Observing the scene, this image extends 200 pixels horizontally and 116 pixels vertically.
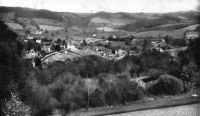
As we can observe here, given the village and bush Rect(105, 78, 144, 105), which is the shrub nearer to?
bush Rect(105, 78, 144, 105)

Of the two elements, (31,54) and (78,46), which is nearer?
(31,54)

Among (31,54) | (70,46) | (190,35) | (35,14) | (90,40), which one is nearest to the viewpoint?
(31,54)

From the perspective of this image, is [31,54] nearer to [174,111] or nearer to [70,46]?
[70,46]

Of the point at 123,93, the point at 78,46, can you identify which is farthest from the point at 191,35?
the point at 123,93

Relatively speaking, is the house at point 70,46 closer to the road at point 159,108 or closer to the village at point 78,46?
the village at point 78,46

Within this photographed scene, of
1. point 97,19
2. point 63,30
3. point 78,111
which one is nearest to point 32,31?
point 63,30

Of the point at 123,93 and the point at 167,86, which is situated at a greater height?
the point at 167,86

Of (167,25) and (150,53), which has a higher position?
(167,25)

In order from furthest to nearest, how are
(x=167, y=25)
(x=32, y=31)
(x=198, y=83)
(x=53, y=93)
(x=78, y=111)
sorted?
(x=167, y=25), (x=32, y=31), (x=198, y=83), (x=53, y=93), (x=78, y=111)

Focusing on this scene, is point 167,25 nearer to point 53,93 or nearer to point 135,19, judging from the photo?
point 135,19
